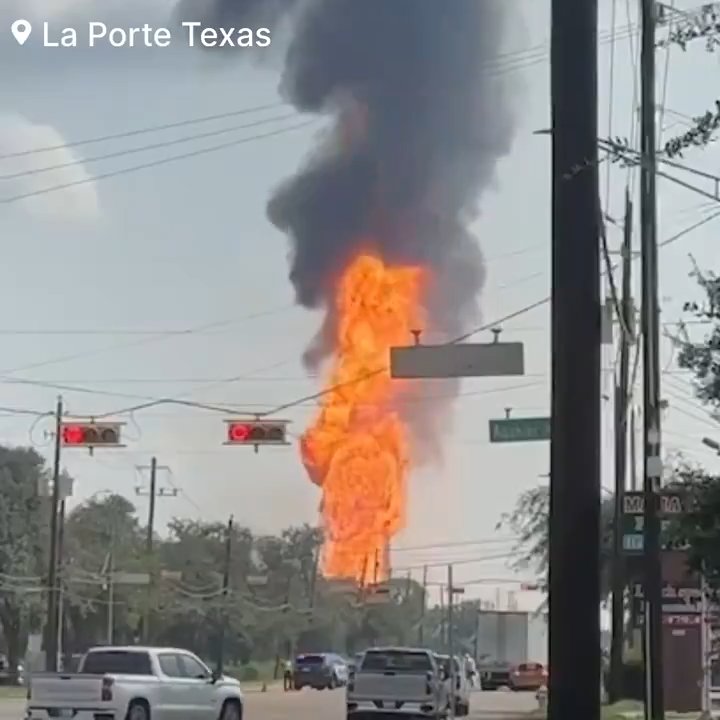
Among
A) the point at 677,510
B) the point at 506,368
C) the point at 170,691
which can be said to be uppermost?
the point at 506,368

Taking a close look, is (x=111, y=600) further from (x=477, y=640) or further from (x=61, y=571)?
(x=477, y=640)

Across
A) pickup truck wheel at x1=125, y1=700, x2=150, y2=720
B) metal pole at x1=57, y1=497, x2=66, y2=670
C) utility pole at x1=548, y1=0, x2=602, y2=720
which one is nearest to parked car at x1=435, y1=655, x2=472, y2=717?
pickup truck wheel at x1=125, y1=700, x2=150, y2=720

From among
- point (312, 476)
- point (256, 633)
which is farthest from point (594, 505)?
point (256, 633)

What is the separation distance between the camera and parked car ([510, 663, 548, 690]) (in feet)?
185

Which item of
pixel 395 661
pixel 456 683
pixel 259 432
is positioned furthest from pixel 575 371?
pixel 456 683

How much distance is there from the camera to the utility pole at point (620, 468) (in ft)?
93.5

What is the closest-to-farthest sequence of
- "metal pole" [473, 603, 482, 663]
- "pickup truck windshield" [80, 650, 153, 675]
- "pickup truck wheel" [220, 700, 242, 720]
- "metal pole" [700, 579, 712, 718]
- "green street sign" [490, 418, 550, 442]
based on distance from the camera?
"green street sign" [490, 418, 550, 442]
"pickup truck windshield" [80, 650, 153, 675]
"metal pole" [700, 579, 712, 718]
"pickup truck wheel" [220, 700, 242, 720]
"metal pole" [473, 603, 482, 663]

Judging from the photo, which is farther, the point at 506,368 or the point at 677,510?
the point at 506,368

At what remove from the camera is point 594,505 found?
716 centimetres

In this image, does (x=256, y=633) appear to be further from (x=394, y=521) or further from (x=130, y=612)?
(x=394, y=521)

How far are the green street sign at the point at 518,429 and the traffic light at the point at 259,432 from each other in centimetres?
774

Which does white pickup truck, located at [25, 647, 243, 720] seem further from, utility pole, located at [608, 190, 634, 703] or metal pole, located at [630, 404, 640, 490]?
metal pole, located at [630, 404, 640, 490]

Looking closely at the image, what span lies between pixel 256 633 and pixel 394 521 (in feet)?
111

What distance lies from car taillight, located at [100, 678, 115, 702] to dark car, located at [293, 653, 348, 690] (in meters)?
34.8
